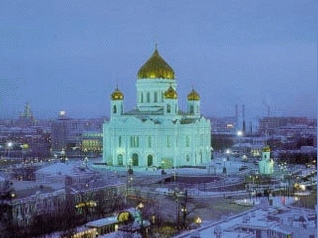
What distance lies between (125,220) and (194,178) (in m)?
2.88

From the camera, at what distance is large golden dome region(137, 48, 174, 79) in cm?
891

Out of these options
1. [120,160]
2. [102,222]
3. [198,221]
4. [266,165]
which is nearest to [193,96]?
[120,160]

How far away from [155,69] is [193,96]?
719mm

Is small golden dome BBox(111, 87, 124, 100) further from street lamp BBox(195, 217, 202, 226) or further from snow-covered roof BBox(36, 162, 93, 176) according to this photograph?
street lamp BBox(195, 217, 202, 226)

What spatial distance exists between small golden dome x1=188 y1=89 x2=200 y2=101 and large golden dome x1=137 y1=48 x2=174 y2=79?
39 centimetres

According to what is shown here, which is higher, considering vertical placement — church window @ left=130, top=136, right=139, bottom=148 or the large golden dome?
the large golden dome

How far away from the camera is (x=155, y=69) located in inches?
352

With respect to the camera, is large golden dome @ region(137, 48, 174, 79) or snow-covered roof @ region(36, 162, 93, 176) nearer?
snow-covered roof @ region(36, 162, 93, 176)

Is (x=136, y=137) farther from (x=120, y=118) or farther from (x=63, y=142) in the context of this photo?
(x=63, y=142)

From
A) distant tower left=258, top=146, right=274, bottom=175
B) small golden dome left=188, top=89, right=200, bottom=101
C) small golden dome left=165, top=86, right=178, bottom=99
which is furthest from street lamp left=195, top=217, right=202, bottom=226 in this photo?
small golden dome left=188, top=89, right=200, bottom=101

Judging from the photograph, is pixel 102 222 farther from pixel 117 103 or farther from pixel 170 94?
pixel 117 103

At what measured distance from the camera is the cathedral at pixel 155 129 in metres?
8.38

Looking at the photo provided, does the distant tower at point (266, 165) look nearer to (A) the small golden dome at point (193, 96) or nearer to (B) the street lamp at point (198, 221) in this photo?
(A) the small golden dome at point (193, 96)

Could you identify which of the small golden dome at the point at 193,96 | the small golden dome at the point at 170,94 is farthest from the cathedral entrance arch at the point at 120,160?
the small golden dome at the point at 193,96
